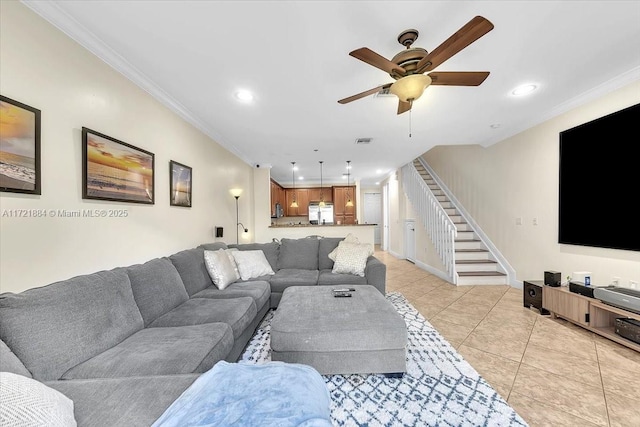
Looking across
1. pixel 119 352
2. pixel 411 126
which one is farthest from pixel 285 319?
pixel 411 126

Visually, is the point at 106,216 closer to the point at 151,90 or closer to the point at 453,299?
the point at 151,90

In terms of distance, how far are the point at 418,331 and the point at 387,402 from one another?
118 centimetres

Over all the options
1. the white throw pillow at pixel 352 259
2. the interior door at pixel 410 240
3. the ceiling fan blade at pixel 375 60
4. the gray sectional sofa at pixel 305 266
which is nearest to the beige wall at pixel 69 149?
the gray sectional sofa at pixel 305 266

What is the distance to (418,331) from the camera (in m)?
2.68

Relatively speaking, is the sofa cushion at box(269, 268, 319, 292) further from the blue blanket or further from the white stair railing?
the white stair railing

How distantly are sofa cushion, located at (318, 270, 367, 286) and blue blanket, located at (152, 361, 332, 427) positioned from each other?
84.7 inches

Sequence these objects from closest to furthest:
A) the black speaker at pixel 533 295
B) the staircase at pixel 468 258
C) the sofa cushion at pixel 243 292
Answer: the sofa cushion at pixel 243 292 < the black speaker at pixel 533 295 < the staircase at pixel 468 258

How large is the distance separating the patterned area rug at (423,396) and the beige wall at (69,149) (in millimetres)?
1492

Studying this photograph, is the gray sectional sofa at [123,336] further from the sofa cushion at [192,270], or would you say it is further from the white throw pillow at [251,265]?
the white throw pillow at [251,265]

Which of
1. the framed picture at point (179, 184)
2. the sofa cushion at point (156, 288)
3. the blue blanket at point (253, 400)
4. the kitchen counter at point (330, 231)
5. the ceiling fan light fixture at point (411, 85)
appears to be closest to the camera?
the blue blanket at point (253, 400)

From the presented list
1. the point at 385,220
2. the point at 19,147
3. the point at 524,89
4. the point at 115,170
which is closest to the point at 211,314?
the point at 115,170

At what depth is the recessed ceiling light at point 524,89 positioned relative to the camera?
8.96ft

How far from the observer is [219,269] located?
2.84 metres

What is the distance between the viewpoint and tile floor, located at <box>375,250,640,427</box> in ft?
5.24
